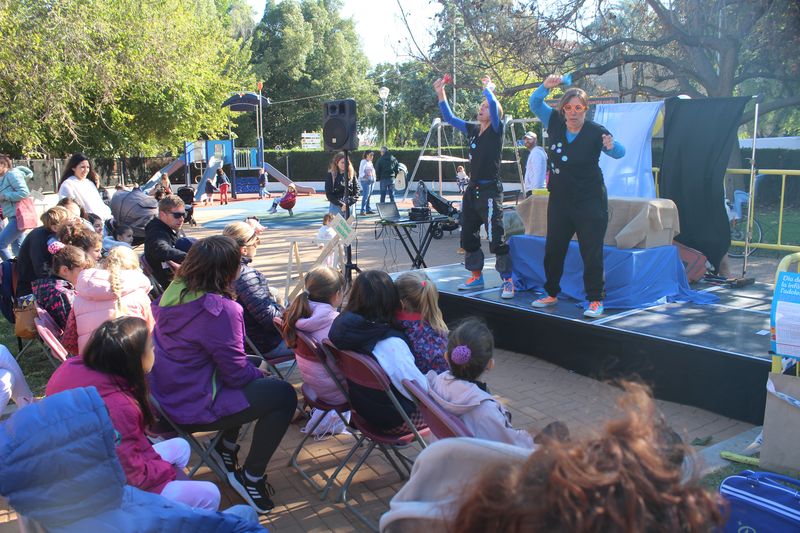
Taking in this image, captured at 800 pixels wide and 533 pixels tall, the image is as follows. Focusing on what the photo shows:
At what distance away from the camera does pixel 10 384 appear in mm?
3768

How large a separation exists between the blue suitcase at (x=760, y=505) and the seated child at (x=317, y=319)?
1.89m

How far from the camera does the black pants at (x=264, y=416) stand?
3230mm

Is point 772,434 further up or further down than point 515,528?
further down

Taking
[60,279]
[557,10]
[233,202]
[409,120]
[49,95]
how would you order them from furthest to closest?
[409,120] < [233,202] < [49,95] < [557,10] < [60,279]

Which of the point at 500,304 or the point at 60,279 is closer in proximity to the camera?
the point at 60,279

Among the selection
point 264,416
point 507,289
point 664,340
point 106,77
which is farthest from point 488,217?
point 106,77

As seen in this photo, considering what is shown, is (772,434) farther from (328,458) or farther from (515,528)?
(515,528)

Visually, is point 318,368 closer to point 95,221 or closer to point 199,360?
point 199,360

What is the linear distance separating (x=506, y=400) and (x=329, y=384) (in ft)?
5.66

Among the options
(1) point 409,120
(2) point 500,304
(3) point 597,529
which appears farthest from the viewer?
(1) point 409,120

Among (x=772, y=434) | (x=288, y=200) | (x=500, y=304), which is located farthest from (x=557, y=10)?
(x=772, y=434)

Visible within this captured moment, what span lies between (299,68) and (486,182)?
4365 centimetres

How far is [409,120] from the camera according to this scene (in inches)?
1987

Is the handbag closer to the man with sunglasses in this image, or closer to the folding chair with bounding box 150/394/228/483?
the man with sunglasses
